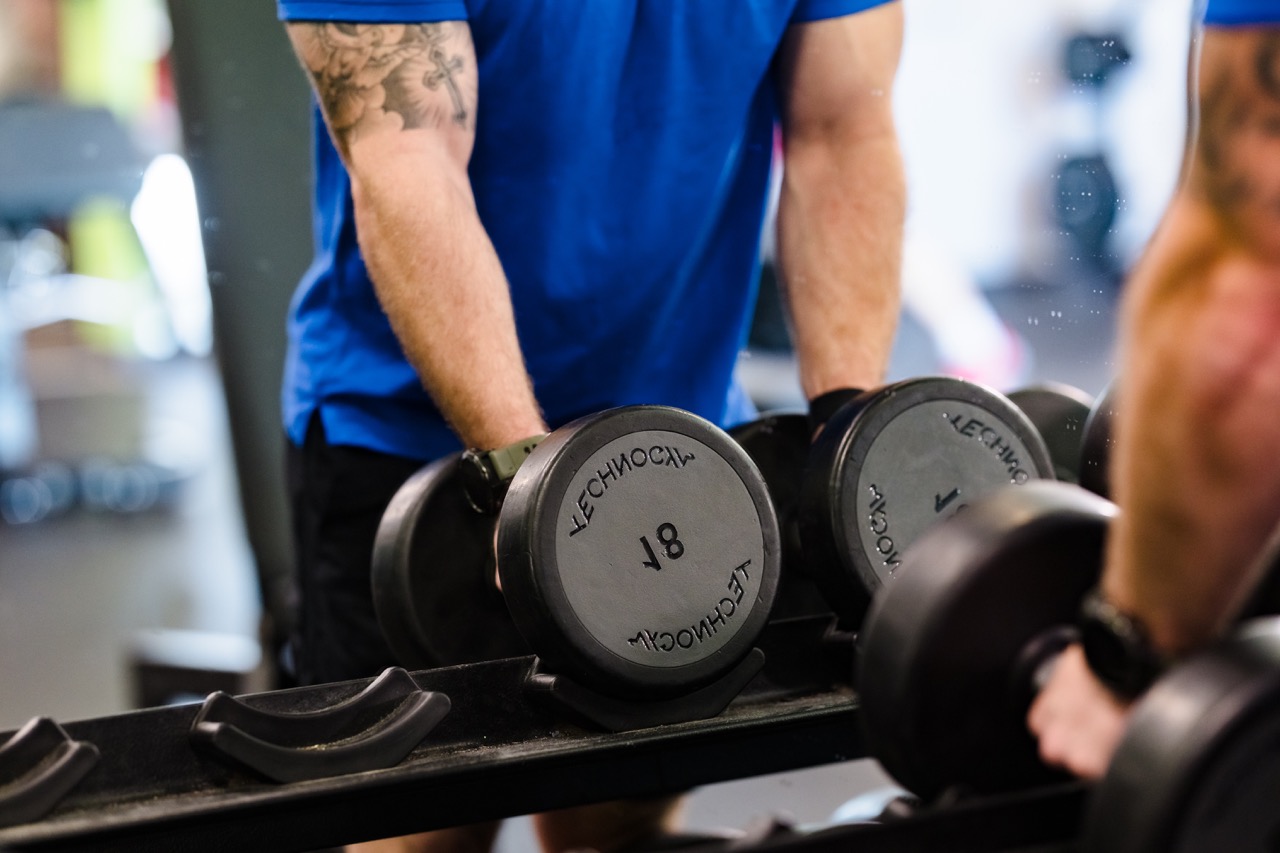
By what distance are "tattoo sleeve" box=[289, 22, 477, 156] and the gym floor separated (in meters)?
0.73

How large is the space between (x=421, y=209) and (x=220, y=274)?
2.72ft

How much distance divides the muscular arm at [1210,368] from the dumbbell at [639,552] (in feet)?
1.38

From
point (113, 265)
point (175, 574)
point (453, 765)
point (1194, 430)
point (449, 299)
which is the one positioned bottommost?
point (175, 574)

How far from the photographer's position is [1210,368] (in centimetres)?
57

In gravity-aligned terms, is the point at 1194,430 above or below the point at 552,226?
below

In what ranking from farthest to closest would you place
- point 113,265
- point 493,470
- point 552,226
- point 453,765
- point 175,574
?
point 113,265
point 175,574
point 552,226
point 493,470
point 453,765

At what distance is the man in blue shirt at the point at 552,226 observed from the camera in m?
1.15

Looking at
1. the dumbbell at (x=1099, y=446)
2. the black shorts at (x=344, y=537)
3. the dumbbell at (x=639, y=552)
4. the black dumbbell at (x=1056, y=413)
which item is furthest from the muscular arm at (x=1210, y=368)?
the black shorts at (x=344, y=537)

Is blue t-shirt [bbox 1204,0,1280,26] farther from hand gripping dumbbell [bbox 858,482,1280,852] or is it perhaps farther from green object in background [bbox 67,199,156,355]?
green object in background [bbox 67,199,156,355]

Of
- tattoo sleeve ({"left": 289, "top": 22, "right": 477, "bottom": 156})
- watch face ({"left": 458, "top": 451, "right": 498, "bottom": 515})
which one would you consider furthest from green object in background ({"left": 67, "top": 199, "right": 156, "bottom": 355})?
watch face ({"left": 458, "top": 451, "right": 498, "bottom": 515})

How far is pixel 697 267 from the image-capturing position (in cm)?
140

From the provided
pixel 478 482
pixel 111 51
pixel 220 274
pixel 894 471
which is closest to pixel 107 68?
pixel 111 51

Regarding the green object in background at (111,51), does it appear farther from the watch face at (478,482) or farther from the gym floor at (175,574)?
the watch face at (478,482)

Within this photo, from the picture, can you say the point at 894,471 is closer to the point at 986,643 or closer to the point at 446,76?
the point at 986,643
